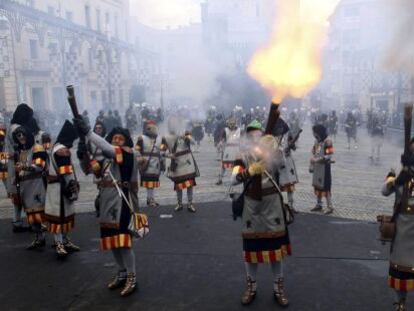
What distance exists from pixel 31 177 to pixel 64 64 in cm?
1964

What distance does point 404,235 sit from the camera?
409cm

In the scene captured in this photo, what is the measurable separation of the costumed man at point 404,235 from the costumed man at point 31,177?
481 cm

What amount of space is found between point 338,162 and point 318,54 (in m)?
9.76

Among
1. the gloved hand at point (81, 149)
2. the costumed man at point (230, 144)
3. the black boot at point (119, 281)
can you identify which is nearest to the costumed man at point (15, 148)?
the gloved hand at point (81, 149)

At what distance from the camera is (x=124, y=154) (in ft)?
16.4

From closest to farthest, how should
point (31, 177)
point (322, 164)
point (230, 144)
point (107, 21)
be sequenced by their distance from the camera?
point (31, 177)
point (322, 164)
point (230, 144)
point (107, 21)

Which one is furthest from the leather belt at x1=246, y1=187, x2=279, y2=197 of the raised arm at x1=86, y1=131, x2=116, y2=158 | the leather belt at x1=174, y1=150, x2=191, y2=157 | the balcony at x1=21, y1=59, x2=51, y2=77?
the balcony at x1=21, y1=59, x2=51, y2=77

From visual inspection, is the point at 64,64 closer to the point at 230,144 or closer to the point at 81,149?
the point at 230,144

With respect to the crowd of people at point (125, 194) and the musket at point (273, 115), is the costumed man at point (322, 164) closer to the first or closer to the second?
the crowd of people at point (125, 194)

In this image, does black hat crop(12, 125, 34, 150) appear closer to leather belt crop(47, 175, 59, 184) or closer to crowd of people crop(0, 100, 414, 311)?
crowd of people crop(0, 100, 414, 311)

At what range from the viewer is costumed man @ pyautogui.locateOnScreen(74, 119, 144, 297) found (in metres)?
4.94

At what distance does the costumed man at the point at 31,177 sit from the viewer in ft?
20.9

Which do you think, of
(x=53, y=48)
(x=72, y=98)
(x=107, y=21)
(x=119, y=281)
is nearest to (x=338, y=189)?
(x=119, y=281)

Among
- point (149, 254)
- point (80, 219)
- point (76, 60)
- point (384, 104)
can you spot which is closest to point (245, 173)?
point (149, 254)
